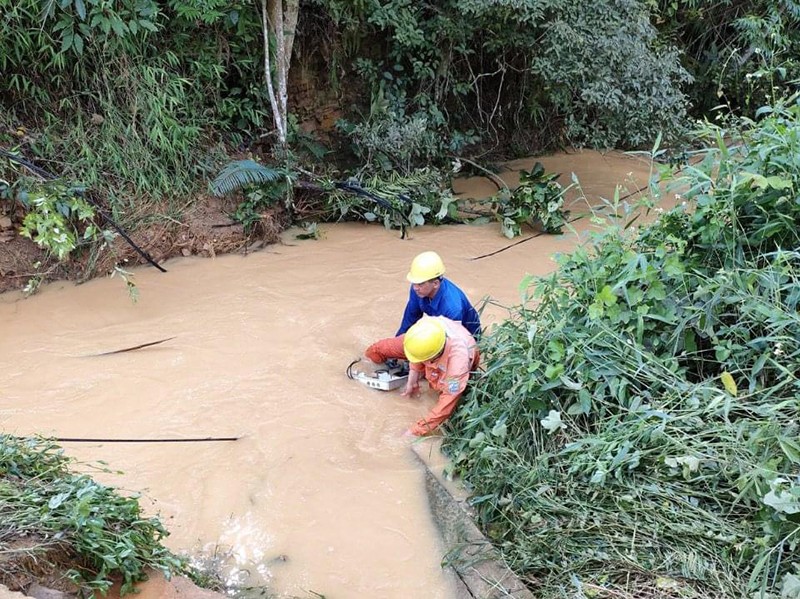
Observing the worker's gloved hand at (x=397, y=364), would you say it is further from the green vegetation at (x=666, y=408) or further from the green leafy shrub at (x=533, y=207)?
the green leafy shrub at (x=533, y=207)

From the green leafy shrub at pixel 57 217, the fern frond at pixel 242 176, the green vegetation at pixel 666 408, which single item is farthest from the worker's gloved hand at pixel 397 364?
the fern frond at pixel 242 176

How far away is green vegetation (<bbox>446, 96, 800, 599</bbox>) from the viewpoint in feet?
8.30

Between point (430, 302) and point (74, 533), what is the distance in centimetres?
257

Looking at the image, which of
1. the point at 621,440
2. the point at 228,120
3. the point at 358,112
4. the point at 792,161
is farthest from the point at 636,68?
the point at 621,440

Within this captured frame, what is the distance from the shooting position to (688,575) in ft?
8.16

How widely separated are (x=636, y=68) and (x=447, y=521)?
5.19 metres

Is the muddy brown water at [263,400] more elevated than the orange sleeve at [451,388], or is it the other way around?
the orange sleeve at [451,388]

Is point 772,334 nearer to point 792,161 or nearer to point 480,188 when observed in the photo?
point 792,161

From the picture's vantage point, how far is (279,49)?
22.7ft

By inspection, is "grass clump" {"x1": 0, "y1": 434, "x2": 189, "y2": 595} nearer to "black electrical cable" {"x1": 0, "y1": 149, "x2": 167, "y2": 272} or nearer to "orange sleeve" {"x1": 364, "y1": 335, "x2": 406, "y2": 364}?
"orange sleeve" {"x1": 364, "y1": 335, "x2": 406, "y2": 364}

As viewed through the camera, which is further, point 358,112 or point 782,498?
point 358,112

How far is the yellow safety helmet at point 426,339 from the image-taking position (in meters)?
3.84

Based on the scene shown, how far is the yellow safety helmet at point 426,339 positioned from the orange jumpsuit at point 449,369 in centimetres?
8

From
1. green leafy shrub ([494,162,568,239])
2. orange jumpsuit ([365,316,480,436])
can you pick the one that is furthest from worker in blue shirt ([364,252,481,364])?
green leafy shrub ([494,162,568,239])
